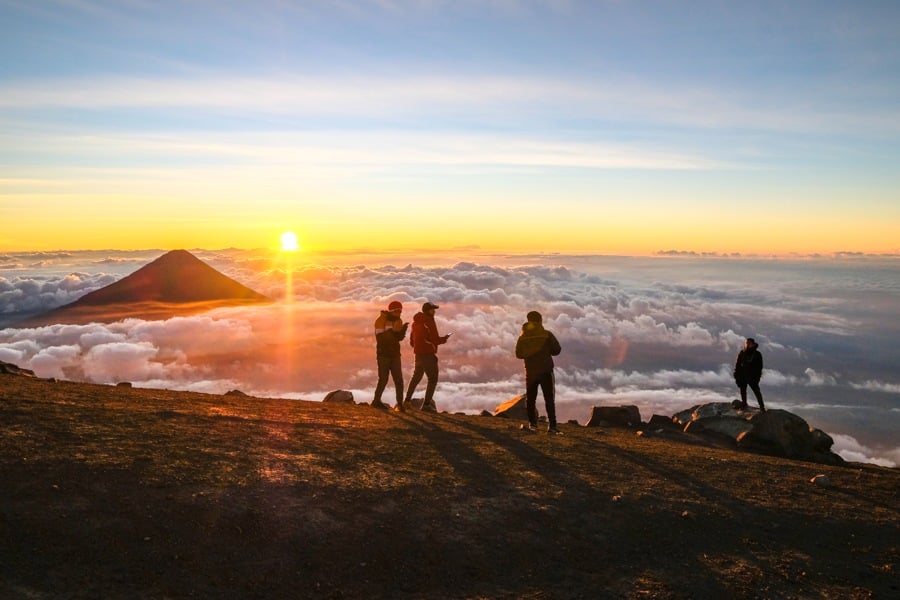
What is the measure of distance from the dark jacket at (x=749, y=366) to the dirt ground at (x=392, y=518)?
5.59 meters

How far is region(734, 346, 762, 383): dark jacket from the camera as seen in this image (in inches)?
663

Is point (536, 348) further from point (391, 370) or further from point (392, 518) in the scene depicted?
point (392, 518)

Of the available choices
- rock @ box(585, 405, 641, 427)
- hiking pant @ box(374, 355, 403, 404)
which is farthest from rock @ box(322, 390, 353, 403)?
rock @ box(585, 405, 641, 427)

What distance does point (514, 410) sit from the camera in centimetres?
1711

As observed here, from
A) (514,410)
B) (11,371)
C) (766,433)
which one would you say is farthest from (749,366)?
(11,371)

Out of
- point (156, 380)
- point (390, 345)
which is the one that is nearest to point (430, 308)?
point (390, 345)

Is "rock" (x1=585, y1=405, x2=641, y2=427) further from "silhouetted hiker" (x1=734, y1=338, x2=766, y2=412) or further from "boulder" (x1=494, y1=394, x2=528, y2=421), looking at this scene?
"silhouetted hiker" (x1=734, y1=338, x2=766, y2=412)

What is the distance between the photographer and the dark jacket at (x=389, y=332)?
14164mm

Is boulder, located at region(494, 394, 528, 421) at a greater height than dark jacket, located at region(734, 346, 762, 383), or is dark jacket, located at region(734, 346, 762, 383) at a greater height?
dark jacket, located at region(734, 346, 762, 383)

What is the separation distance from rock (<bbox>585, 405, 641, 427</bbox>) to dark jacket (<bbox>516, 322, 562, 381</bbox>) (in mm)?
4814

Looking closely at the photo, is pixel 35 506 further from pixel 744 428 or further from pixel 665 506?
pixel 744 428

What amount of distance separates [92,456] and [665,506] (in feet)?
26.1

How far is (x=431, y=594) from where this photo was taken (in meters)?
6.13

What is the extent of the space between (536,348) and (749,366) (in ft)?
25.1
